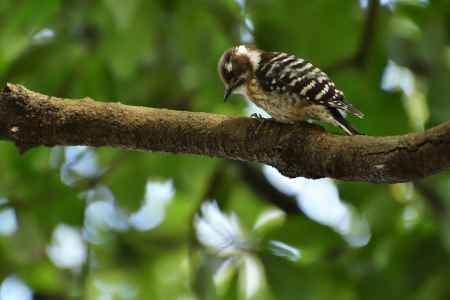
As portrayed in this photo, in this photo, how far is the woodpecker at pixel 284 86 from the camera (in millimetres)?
3271

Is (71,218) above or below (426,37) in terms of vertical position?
below

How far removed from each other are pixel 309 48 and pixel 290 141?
1.44m

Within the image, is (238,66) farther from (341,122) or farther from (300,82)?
(341,122)

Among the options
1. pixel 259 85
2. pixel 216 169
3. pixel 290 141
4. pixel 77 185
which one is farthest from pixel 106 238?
pixel 290 141

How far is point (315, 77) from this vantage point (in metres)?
3.38

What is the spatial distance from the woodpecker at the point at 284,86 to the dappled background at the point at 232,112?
225mm

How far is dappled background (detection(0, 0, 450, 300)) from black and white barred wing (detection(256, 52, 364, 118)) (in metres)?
0.35

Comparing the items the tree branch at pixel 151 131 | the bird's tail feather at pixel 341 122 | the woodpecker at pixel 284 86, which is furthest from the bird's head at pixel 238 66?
the tree branch at pixel 151 131

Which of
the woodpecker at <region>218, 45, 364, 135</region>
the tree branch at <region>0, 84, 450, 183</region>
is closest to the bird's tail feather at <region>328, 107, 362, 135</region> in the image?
the woodpecker at <region>218, 45, 364, 135</region>

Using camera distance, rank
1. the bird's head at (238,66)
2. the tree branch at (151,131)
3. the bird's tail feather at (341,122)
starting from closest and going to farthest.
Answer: the tree branch at (151,131), the bird's tail feather at (341,122), the bird's head at (238,66)

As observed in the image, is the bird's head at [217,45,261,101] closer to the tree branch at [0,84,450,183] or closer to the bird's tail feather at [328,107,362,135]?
the bird's tail feather at [328,107,362,135]

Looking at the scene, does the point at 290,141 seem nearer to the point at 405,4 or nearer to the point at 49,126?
the point at 49,126

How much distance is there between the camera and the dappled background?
386cm

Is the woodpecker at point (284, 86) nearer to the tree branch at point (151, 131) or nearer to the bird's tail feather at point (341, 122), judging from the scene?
the bird's tail feather at point (341, 122)
